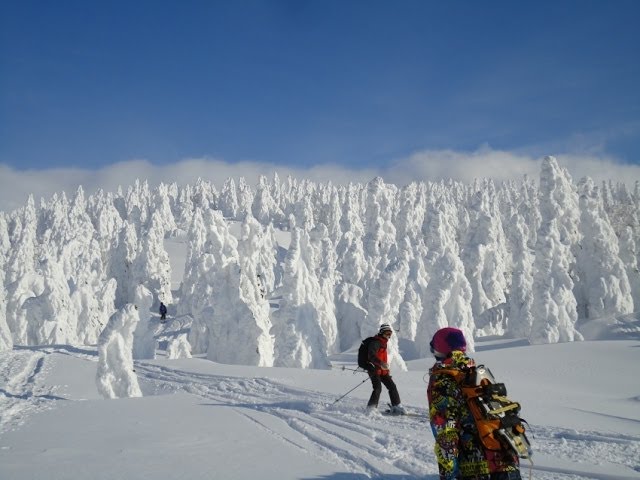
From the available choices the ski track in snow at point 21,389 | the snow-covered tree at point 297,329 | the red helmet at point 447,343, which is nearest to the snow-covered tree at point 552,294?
the snow-covered tree at point 297,329

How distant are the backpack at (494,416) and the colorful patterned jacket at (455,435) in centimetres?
14

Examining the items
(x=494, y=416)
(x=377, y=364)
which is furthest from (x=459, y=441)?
(x=377, y=364)

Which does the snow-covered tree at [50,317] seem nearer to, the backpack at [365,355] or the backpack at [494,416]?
the backpack at [365,355]

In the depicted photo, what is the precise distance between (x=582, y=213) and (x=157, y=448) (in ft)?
136

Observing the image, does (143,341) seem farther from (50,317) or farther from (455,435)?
(455,435)

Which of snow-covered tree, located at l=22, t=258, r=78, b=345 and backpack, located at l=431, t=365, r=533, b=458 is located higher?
snow-covered tree, located at l=22, t=258, r=78, b=345

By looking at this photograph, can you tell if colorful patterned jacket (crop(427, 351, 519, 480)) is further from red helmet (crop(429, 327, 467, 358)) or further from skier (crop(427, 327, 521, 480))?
red helmet (crop(429, 327, 467, 358))

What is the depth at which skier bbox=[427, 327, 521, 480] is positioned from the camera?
3.19m

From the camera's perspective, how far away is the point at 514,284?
35688mm

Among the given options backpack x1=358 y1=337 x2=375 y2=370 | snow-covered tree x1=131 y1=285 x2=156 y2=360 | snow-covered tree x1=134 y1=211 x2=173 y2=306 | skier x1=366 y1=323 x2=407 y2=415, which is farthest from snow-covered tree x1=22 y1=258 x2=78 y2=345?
skier x1=366 y1=323 x2=407 y2=415

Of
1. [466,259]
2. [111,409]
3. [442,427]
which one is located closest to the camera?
[442,427]

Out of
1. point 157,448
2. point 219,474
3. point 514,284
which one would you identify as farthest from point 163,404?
point 514,284

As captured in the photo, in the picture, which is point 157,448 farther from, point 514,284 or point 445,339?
point 514,284

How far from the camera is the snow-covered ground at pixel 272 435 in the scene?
559 cm
